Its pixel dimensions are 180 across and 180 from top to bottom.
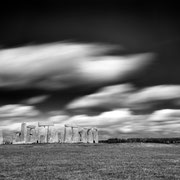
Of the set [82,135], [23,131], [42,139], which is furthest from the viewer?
[82,135]

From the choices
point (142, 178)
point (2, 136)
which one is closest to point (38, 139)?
point (2, 136)

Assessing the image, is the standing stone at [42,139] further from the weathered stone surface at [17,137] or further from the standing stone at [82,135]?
the standing stone at [82,135]

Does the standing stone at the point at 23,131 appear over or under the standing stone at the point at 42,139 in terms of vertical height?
over

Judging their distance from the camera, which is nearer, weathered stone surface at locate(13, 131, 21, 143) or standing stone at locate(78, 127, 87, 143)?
weathered stone surface at locate(13, 131, 21, 143)

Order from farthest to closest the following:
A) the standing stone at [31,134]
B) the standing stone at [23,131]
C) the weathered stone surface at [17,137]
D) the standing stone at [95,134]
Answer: the standing stone at [95,134] < the standing stone at [31,134] < the weathered stone surface at [17,137] < the standing stone at [23,131]

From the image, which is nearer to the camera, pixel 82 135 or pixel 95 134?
pixel 82 135

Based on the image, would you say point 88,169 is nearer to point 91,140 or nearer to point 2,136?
point 2,136

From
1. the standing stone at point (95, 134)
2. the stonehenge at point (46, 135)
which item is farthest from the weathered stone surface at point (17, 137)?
the standing stone at point (95, 134)

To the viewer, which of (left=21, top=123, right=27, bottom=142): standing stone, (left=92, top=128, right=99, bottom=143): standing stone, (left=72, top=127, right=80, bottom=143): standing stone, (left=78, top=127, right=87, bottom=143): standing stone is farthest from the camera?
(left=92, top=128, right=99, bottom=143): standing stone

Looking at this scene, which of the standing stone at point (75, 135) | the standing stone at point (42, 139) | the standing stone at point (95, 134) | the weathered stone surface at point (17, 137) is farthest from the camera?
the standing stone at point (95, 134)

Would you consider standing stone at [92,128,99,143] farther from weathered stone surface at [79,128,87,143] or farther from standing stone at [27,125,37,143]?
standing stone at [27,125,37,143]

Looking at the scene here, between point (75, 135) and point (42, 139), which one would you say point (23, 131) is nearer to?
point (42, 139)

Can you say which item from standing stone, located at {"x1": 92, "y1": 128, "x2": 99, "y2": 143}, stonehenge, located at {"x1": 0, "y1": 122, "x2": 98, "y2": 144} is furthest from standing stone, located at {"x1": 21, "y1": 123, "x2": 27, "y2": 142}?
standing stone, located at {"x1": 92, "y1": 128, "x2": 99, "y2": 143}

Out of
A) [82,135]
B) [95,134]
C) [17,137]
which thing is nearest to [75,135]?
[82,135]
